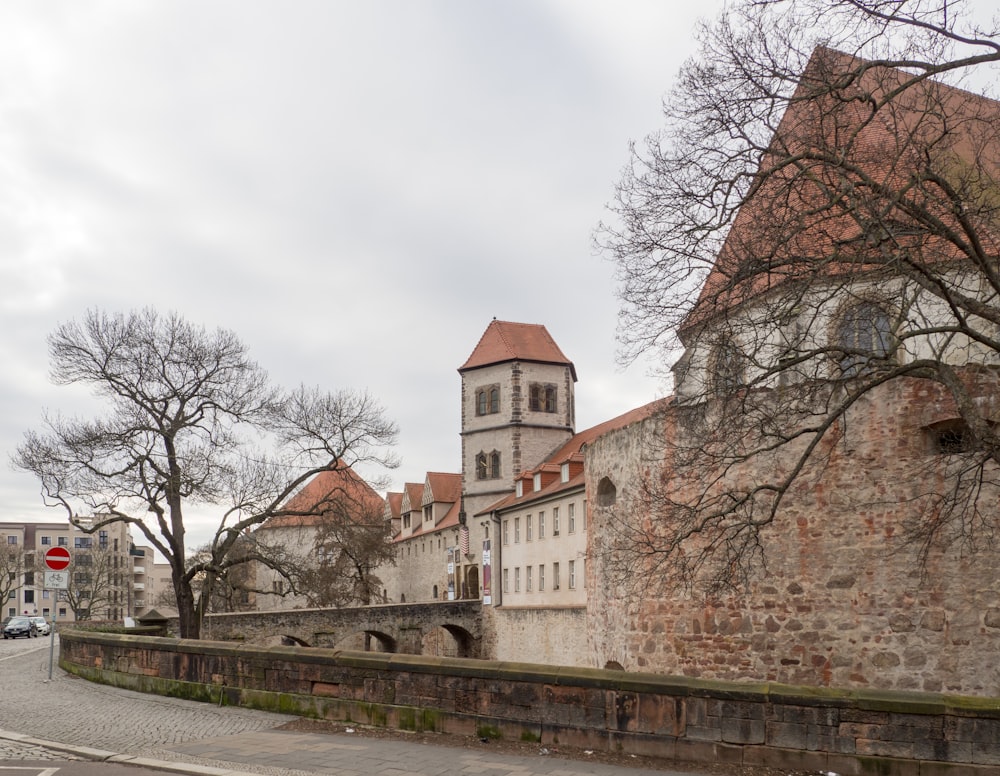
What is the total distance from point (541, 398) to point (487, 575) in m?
13.0

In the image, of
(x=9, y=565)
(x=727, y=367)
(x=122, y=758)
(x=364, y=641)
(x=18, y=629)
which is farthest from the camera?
(x=9, y=565)

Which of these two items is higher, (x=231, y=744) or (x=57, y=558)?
(x=57, y=558)

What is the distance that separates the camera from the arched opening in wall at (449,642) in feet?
157

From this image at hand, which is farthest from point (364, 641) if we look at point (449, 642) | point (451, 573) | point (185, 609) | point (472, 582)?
point (185, 609)

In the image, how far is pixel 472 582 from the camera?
5519cm

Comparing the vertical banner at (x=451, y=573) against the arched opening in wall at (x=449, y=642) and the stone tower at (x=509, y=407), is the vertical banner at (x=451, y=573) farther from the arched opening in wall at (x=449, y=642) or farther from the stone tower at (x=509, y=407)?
the arched opening in wall at (x=449, y=642)

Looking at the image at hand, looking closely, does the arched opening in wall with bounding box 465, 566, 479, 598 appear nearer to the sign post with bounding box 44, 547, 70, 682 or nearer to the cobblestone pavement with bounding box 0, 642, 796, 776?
the sign post with bounding box 44, 547, 70, 682

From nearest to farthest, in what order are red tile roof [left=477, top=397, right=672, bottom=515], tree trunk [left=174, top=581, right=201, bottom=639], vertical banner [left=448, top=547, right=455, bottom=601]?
tree trunk [left=174, top=581, right=201, bottom=639] < red tile roof [left=477, top=397, right=672, bottom=515] < vertical banner [left=448, top=547, right=455, bottom=601]

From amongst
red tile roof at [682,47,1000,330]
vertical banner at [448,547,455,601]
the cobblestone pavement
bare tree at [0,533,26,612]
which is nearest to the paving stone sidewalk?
the cobblestone pavement

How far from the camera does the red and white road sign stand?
1783cm

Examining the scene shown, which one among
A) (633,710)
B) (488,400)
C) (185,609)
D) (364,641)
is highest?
(488,400)

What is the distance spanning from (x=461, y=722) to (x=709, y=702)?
8.32ft

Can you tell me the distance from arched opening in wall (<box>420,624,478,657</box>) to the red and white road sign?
1200 inches

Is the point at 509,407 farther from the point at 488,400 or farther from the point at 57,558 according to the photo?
the point at 57,558
